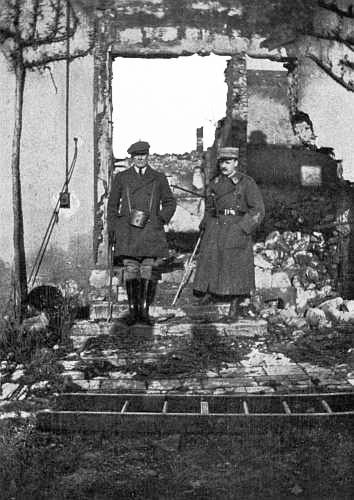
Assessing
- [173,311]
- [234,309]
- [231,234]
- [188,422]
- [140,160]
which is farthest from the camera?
[173,311]

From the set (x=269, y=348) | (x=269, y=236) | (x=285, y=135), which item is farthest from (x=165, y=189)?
(x=285, y=135)

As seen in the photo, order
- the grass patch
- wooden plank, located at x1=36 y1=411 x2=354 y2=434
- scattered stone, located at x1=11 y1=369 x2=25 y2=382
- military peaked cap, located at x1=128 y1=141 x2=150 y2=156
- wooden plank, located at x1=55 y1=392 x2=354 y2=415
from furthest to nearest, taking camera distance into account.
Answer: military peaked cap, located at x1=128 y1=141 x2=150 y2=156 → scattered stone, located at x1=11 y1=369 x2=25 y2=382 → wooden plank, located at x1=55 y1=392 x2=354 y2=415 → wooden plank, located at x1=36 y1=411 x2=354 y2=434 → the grass patch

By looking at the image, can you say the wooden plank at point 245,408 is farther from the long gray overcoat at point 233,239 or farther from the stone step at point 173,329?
the long gray overcoat at point 233,239

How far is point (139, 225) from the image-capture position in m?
7.35

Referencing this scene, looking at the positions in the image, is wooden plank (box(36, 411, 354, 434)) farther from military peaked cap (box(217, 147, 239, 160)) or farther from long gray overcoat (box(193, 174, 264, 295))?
military peaked cap (box(217, 147, 239, 160))

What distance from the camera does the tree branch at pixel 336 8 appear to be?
388 inches

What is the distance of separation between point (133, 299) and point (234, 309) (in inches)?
48.3

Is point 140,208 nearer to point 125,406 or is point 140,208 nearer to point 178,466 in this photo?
→ point 125,406

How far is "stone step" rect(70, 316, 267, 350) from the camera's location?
729cm

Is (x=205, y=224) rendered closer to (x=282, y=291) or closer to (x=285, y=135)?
(x=282, y=291)

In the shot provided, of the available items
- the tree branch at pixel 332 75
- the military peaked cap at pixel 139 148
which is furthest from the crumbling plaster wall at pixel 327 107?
the military peaked cap at pixel 139 148

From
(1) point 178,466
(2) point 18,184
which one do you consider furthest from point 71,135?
(1) point 178,466

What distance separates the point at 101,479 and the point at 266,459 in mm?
1001

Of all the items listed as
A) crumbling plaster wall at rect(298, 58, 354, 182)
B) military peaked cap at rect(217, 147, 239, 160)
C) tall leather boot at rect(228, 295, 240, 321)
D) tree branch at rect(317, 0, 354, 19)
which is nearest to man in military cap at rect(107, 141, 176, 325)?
military peaked cap at rect(217, 147, 239, 160)
